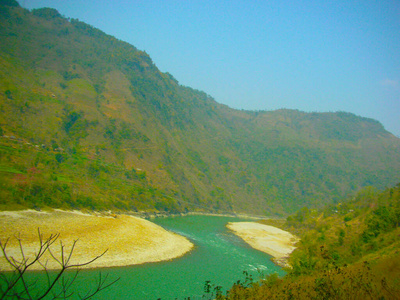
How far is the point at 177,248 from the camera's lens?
140ft

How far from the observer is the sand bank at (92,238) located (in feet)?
99.0

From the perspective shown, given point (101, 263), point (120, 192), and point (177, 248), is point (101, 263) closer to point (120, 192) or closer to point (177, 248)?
point (177, 248)

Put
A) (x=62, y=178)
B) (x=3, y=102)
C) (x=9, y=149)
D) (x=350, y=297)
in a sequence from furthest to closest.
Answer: (x=3, y=102) < (x=62, y=178) < (x=9, y=149) < (x=350, y=297)

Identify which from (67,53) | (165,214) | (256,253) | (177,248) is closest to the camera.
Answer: (177,248)

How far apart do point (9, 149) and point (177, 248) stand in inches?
Answer: 1682

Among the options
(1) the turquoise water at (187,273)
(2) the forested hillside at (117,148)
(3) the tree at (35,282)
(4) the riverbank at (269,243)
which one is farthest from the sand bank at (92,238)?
(4) the riverbank at (269,243)

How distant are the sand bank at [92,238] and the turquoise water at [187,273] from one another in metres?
2.00

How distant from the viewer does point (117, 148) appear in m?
96.3

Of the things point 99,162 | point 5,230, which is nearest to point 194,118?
point 99,162

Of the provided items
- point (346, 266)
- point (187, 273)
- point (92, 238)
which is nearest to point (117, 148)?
point (92, 238)

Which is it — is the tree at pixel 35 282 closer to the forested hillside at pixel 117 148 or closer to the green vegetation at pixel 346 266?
the green vegetation at pixel 346 266

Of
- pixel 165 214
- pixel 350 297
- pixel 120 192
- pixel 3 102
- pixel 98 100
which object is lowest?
pixel 165 214

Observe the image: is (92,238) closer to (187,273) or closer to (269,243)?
(187,273)

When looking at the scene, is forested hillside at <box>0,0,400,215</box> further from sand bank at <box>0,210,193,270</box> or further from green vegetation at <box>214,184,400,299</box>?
green vegetation at <box>214,184,400,299</box>
